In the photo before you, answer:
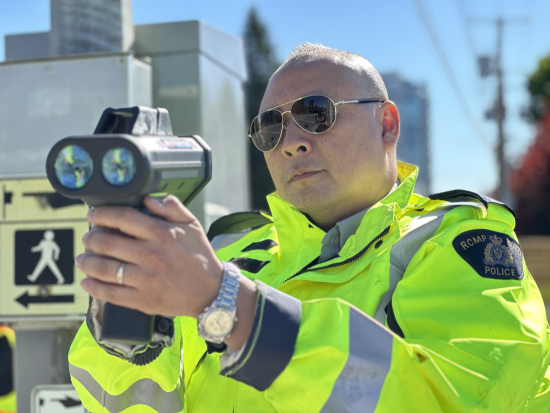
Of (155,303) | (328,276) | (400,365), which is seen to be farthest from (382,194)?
(155,303)

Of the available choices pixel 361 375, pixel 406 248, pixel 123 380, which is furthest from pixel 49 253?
pixel 361 375

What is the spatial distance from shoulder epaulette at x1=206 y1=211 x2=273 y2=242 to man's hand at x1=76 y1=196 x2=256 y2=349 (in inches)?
50.8

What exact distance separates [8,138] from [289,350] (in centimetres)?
208

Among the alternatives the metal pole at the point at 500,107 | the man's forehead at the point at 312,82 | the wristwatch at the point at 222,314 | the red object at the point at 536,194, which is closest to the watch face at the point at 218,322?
the wristwatch at the point at 222,314

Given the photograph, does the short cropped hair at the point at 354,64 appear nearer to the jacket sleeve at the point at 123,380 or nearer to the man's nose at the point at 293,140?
the man's nose at the point at 293,140

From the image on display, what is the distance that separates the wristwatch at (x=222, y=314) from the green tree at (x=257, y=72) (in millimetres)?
23492

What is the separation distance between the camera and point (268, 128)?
6.84 ft

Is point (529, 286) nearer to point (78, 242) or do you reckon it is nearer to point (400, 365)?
point (400, 365)

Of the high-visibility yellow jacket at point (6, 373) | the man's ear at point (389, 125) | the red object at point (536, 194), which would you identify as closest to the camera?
the man's ear at point (389, 125)

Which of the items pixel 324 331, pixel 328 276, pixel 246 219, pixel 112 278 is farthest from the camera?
pixel 246 219

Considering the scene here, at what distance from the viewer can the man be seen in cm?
114

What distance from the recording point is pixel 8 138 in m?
2.77

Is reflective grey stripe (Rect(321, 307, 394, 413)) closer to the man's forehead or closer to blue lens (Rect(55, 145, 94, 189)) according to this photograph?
blue lens (Rect(55, 145, 94, 189))

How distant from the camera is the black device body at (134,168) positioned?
1100mm
